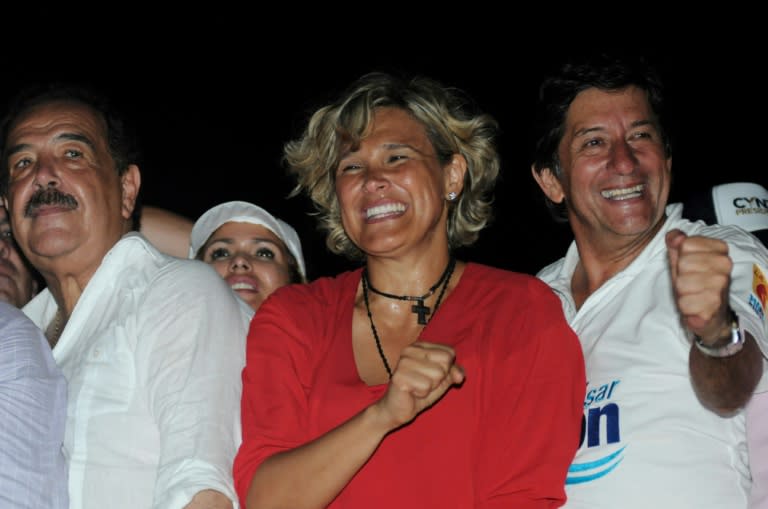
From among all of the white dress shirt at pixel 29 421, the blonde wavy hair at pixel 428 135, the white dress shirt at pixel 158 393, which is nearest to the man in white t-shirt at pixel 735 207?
the blonde wavy hair at pixel 428 135

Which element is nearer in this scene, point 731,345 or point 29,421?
point 731,345

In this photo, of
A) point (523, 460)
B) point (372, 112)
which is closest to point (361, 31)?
point (372, 112)

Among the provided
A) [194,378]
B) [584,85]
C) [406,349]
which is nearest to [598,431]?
[406,349]

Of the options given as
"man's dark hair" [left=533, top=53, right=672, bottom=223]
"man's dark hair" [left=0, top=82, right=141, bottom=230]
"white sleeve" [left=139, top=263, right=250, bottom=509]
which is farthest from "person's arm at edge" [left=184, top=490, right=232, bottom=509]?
"man's dark hair" [left=533, top=53, right=672, bottom=223]

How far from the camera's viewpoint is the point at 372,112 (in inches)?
98.4

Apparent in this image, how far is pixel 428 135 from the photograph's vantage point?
2.51 meters

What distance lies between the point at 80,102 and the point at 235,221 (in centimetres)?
89

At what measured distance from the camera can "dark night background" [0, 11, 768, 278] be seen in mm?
4957

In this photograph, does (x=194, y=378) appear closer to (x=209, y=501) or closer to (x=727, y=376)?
(x=209, y=501)

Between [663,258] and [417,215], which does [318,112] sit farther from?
[663,258]

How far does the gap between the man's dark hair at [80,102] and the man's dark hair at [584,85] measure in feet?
4.00

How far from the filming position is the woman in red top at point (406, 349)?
6.56 feet

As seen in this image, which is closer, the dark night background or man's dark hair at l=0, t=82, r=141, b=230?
man's dark hair at l=0, t=82, r=141, b=230

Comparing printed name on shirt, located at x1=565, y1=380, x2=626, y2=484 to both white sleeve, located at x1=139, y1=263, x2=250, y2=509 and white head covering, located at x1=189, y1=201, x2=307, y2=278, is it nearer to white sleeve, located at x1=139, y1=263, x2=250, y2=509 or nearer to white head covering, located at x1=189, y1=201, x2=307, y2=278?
white sleeve, located at x1=139, y1=263, x2=250, y2=509
